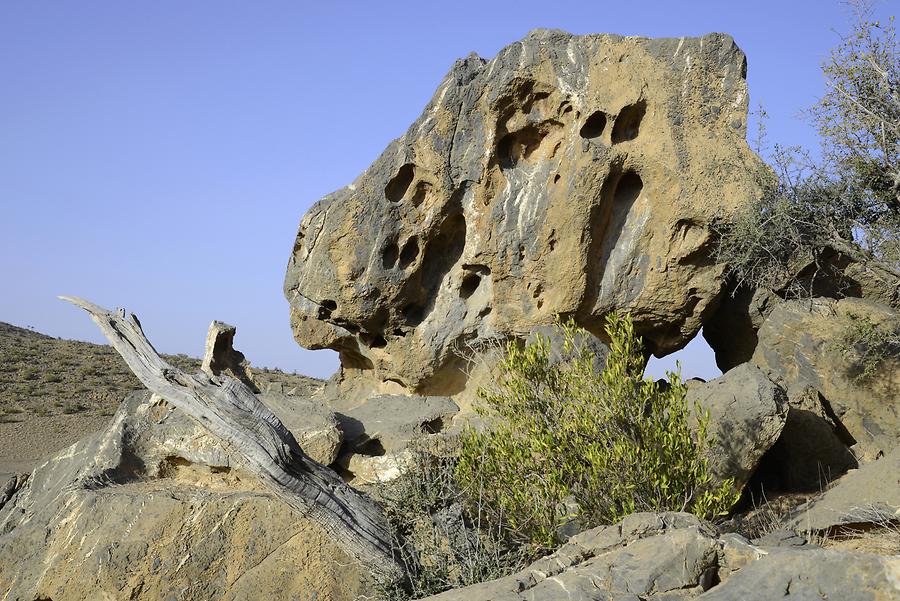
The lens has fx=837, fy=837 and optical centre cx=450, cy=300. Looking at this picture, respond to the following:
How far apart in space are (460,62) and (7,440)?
17468mm

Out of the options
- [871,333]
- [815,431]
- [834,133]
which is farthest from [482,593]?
[834,133]

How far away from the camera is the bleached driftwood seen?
27.6 ft

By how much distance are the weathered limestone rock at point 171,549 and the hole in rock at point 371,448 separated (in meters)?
2.15

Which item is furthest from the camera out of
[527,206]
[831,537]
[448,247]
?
[448,247]

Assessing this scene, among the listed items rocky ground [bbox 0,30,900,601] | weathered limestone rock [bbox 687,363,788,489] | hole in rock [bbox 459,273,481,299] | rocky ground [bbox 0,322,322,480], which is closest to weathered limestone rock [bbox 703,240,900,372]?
rocky ground [bbox 0,30,900,601]

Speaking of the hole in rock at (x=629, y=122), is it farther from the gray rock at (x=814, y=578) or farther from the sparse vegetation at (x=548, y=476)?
the gray rock at (x=814, y=578)

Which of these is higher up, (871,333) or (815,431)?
(871,333)

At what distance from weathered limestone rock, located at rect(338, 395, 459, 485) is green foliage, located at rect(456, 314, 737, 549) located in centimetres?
168

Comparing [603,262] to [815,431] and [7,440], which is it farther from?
[7,440]

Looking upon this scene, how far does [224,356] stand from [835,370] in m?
9.65

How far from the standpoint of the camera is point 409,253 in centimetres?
1367

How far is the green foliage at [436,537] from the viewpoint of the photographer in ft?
26.9

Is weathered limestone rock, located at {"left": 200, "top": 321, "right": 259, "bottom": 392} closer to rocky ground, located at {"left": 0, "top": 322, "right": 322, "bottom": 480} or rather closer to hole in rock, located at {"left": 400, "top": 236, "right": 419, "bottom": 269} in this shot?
hole in rock, located at {"left": 400, "top": 236, "right": 419, "bottom": 269}

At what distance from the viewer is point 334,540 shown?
28.3 feet
